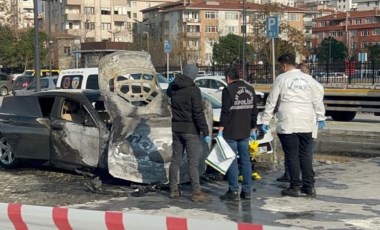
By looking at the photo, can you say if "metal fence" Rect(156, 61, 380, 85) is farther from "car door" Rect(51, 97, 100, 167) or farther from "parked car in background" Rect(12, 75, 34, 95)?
"car door" Rect(51, 97, 100, 167)

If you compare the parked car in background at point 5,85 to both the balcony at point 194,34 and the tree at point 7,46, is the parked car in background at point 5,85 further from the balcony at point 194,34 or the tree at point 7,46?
the balcony at point 194,34

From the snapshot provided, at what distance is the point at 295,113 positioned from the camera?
8977 millimetres

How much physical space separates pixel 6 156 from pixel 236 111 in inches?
205

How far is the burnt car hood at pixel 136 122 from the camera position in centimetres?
998

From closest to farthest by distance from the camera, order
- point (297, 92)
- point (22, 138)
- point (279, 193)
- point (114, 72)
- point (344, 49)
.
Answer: point (297, 92)
point (279, 193)
point (114, 72)
point (22, 138)
point (344, 49)

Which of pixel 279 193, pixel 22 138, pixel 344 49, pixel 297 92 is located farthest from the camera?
pixel 344 49

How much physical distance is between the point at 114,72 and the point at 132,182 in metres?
1.91

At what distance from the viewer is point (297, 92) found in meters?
9.00

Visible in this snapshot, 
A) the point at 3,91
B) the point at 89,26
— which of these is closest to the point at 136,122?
the point at 3,91

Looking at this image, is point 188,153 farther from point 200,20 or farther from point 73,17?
point 73,17

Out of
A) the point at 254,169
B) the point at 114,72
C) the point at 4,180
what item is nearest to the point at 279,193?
the point at 254,169

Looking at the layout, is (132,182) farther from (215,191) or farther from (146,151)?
(215,191)

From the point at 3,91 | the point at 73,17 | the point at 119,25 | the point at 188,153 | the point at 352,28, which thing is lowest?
the point at 3,91

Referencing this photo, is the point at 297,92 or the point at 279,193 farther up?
the point at 297,92
